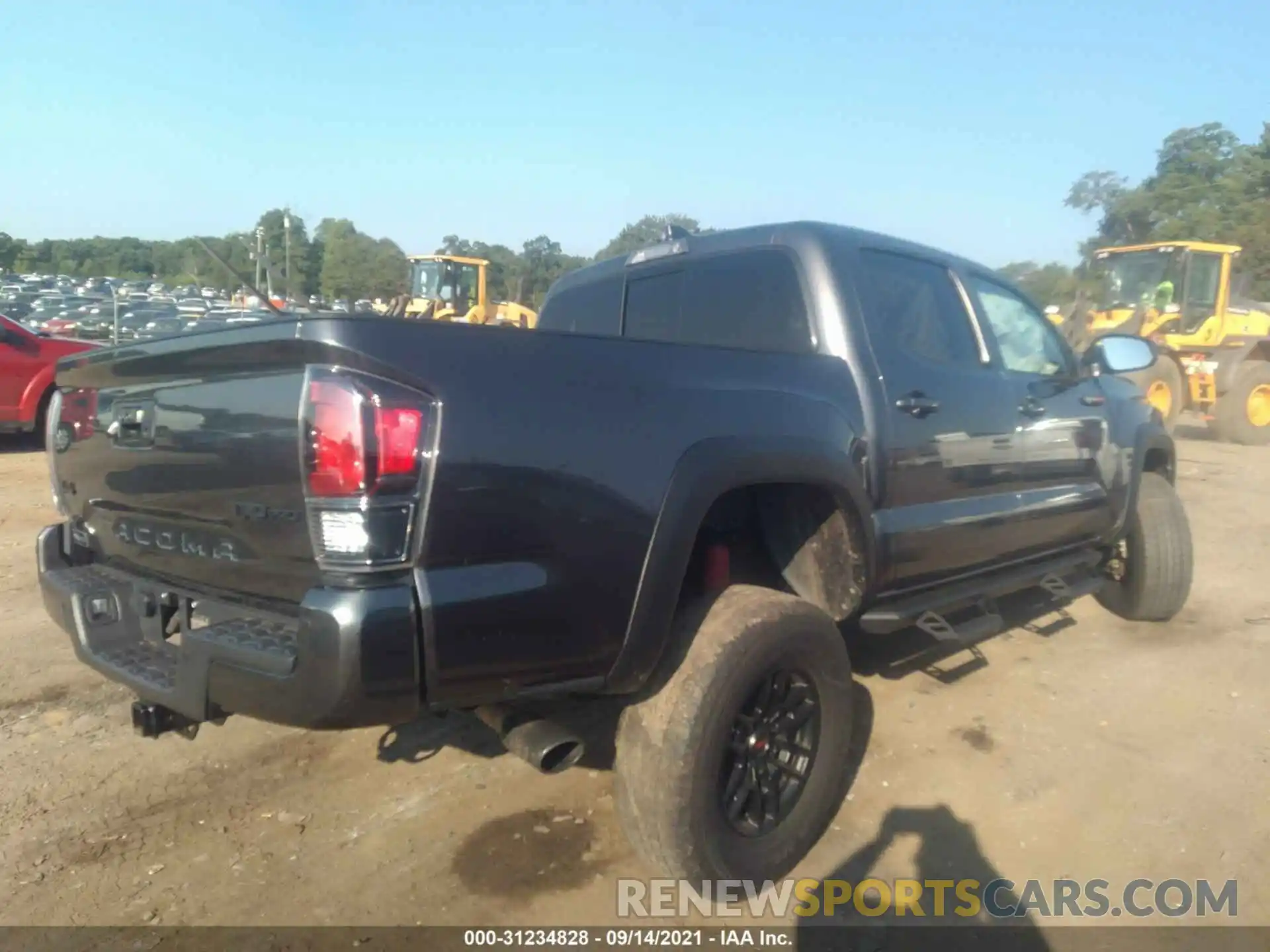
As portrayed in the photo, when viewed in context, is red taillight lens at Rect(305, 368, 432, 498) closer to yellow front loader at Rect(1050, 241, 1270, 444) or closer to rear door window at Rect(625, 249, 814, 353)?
rear door window at Rect(625, 249, 814, 353)

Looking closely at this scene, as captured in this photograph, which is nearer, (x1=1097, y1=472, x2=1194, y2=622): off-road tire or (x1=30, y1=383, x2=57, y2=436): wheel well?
(x1=1097, y1=472, x2=1194, y2=622): off-road tire

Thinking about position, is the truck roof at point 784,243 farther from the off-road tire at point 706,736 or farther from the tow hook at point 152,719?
the tow hook at point 152,719

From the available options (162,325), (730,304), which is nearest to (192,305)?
(162,325)

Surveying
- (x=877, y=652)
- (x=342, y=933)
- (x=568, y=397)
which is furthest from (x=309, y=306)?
(x=877, y=652)

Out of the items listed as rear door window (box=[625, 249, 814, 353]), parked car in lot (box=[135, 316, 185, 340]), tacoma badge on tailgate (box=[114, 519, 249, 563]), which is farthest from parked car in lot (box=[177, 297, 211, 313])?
tacoma badge on tailgate (box=[114, 519, 249, 563])

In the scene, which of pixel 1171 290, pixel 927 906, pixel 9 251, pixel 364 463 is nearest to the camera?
pixel 364 463

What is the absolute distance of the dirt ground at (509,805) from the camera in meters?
2.78

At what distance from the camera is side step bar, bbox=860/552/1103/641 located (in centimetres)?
341

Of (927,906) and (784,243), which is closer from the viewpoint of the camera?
(927,906)

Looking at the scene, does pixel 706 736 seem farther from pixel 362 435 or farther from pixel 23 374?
pixel 23 374

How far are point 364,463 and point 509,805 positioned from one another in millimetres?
1716

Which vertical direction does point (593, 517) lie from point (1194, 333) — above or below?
below

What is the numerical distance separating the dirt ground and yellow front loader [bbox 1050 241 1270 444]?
10.4 metres

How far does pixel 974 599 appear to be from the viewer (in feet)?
12.7
